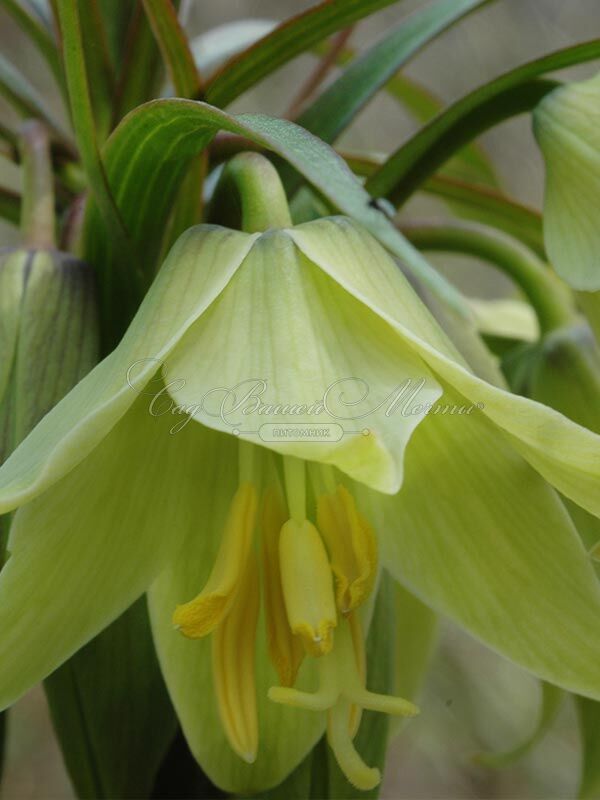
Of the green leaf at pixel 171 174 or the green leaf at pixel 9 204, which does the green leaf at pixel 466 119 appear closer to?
the green leaf at pixel 171 174

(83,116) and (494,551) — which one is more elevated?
(83,116)

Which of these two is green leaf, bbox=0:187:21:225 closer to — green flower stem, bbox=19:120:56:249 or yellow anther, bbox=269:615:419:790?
green flower stem, bbox=19:120:56:249

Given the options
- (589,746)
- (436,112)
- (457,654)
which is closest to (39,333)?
(589,746)

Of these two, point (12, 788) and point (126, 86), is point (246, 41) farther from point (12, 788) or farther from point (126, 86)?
point (12, 788)

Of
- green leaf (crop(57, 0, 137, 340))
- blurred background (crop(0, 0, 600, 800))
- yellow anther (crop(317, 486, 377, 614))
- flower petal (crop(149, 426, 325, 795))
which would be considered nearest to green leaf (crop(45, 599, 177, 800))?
flower petal (crop(149, 426, 325, 795))

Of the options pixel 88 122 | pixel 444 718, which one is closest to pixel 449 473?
pixel 88 122

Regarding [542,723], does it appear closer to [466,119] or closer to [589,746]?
[589,746]
